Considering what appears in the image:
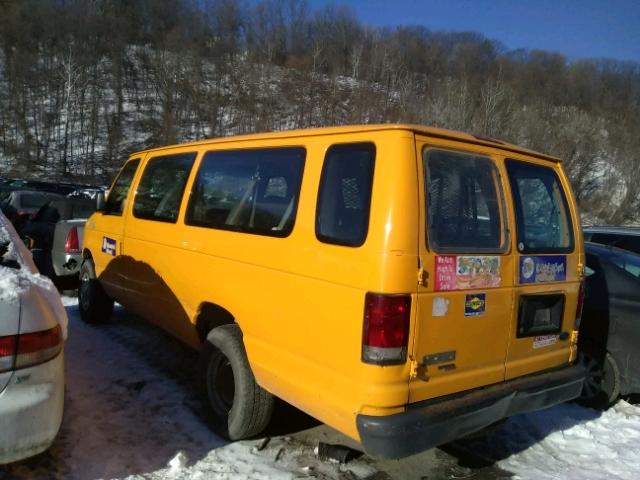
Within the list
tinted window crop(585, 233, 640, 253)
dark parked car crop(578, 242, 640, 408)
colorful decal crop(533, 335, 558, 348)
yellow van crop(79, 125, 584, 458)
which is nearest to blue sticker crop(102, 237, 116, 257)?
yellow van crop(79, 125, 584, 458)

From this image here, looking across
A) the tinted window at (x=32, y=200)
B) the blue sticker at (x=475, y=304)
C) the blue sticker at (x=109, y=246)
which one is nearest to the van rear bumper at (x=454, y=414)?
the blue sticker at (x=475, y=304)

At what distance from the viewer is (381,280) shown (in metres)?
2.65

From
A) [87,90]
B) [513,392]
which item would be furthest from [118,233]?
[87,90]

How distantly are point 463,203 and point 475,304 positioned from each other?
0.61 m

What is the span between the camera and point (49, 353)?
8.79 ft

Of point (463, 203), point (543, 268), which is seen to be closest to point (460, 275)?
point (463, 203)

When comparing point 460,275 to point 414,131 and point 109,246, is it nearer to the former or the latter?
point 414,131

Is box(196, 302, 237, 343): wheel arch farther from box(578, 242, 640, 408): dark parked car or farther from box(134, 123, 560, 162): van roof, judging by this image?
box(578, 242, 640, 408): dark parked car

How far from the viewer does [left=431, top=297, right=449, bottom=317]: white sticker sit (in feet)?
9.22

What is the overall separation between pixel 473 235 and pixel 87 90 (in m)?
56.9

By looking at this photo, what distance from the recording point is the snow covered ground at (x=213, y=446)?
334 cm

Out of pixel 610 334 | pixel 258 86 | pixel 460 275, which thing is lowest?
pixel 610 334

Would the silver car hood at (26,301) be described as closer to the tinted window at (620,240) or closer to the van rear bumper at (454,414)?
the van rear bumper at (454,414)

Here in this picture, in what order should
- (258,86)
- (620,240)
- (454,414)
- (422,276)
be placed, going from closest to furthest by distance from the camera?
1. (422,276)
2. (454,414)
3. (620,240)
4. (258,86)
